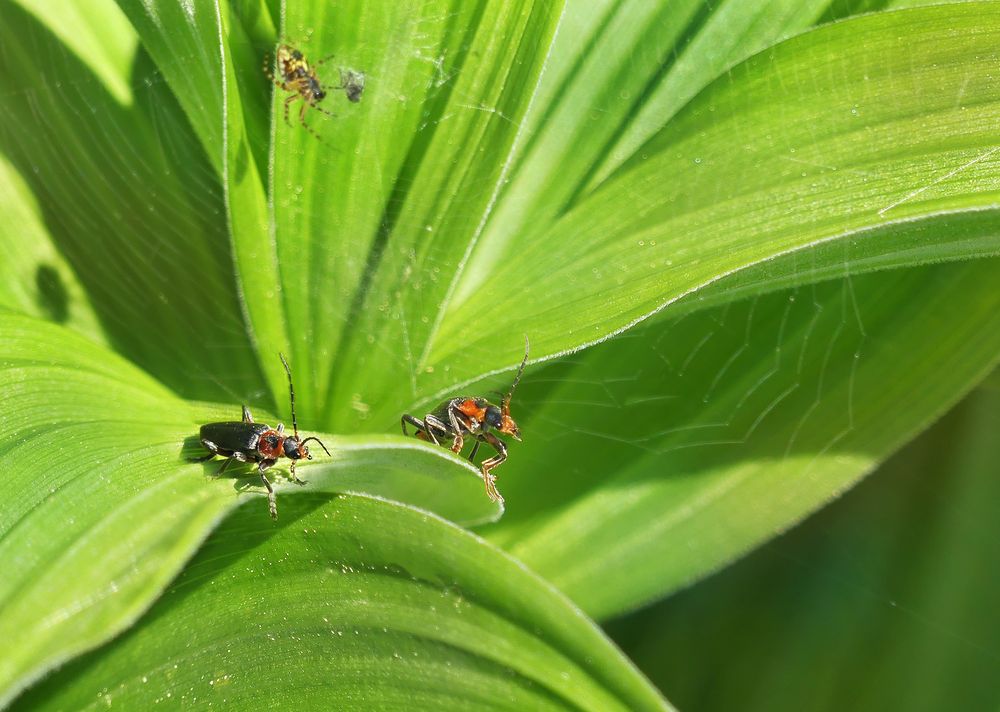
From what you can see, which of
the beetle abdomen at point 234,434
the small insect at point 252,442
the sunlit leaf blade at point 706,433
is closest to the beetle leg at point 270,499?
the small insect at point 252,442

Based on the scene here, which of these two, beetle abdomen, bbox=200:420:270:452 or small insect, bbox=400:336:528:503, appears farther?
small insect, bbox=400:336:528:503

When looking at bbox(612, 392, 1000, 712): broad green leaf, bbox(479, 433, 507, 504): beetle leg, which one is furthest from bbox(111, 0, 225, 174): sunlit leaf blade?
bbox(612, 392, 1000, 712): broad green leaf

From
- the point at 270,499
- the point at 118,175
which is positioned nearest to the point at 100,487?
the point at 270,499

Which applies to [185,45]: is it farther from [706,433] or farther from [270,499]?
[706,433]

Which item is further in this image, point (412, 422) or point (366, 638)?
point (412, 422)

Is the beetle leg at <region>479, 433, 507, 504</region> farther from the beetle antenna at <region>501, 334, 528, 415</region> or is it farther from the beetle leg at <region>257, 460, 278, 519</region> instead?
the beetle leg at <region>257, 460, 278, 519</region>

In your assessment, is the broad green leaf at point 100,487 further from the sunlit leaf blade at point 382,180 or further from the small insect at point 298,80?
the small insect at point 298,80
